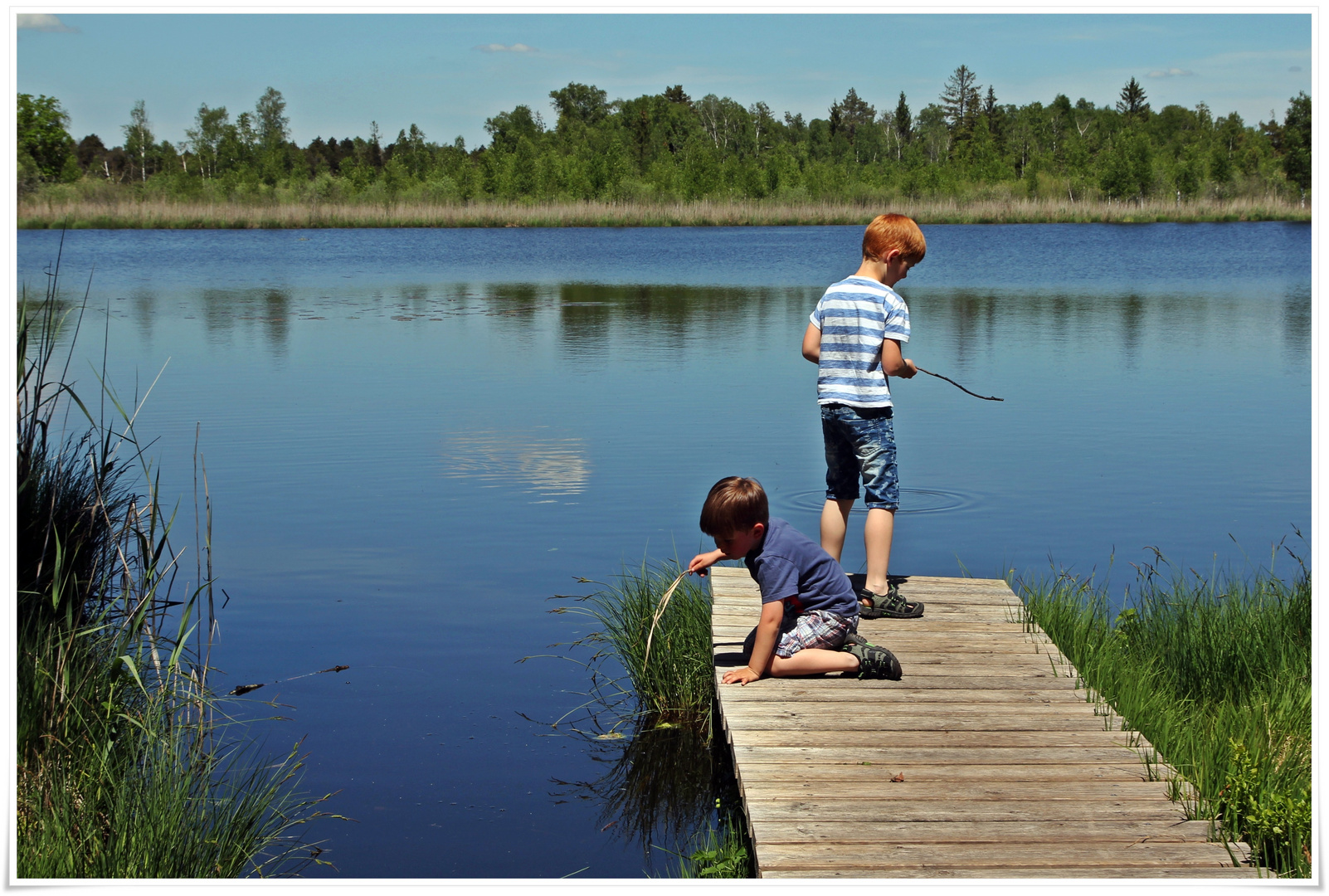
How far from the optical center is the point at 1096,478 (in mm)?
8711

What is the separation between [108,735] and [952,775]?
267 centimetres

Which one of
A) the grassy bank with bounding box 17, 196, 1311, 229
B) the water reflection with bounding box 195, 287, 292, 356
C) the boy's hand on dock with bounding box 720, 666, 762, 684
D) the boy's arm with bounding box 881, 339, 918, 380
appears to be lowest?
the boy's hand on dock with bounding box 720, 666, 762, 684

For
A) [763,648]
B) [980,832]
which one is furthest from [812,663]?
[980,832]

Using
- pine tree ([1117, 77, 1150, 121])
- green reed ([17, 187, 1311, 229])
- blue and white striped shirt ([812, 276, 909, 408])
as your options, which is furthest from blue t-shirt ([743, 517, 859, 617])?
pine tree ([1117, 77, 1150, 121])

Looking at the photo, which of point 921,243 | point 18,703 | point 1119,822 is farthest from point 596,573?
point 1119,822

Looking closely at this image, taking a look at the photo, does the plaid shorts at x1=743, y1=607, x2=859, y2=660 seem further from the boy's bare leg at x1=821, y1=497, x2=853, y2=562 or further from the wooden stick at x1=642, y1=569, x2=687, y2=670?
the boy's bare leg at x1=821, y1=497, x2=853, y2=562

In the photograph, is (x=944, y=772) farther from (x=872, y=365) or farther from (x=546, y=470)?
(x=546, y=470)

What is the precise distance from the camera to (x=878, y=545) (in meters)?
5.11

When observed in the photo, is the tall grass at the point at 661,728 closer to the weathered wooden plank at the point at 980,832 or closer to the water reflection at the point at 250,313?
the weathered wooden plank at the point at 980,832

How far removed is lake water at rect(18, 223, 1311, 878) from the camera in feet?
15.8

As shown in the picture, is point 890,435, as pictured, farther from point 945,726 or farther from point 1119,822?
point 1119,822

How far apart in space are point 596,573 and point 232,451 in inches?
170

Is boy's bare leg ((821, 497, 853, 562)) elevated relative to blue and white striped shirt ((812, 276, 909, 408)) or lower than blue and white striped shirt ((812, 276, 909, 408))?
lower

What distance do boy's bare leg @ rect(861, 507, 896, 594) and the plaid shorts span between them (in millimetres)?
642
